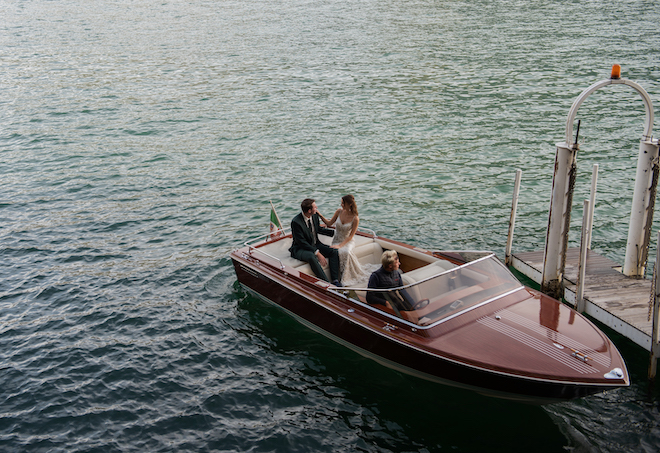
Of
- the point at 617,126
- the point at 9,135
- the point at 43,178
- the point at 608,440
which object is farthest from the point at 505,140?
the point at 9,135

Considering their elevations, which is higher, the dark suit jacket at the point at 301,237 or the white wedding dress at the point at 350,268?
the dark suit jacket at the point at 301,237

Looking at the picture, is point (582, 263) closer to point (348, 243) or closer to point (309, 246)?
point (348, 243)

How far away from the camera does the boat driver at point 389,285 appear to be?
342 inches

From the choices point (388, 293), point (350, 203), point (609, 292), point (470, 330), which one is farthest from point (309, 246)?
point (609, 292)

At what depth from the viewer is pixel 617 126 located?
20.2 metres

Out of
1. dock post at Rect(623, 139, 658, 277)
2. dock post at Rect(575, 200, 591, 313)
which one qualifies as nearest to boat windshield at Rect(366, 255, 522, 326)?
dock post at Rect(575, 200, 591, 313)

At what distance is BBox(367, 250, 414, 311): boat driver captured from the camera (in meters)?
8.68

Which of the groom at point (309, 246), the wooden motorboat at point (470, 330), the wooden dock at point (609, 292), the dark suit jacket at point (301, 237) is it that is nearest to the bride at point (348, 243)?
the groom at point (309, 246)

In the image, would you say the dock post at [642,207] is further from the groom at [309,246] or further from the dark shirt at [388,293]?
the groom at [309,246]

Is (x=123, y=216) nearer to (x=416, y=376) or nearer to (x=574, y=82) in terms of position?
(x=416, y=376)

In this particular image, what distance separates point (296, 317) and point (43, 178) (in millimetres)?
12113

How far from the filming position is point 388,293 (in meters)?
8.77

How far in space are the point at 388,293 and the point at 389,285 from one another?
16cm

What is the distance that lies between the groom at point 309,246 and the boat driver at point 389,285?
178 centimetres
